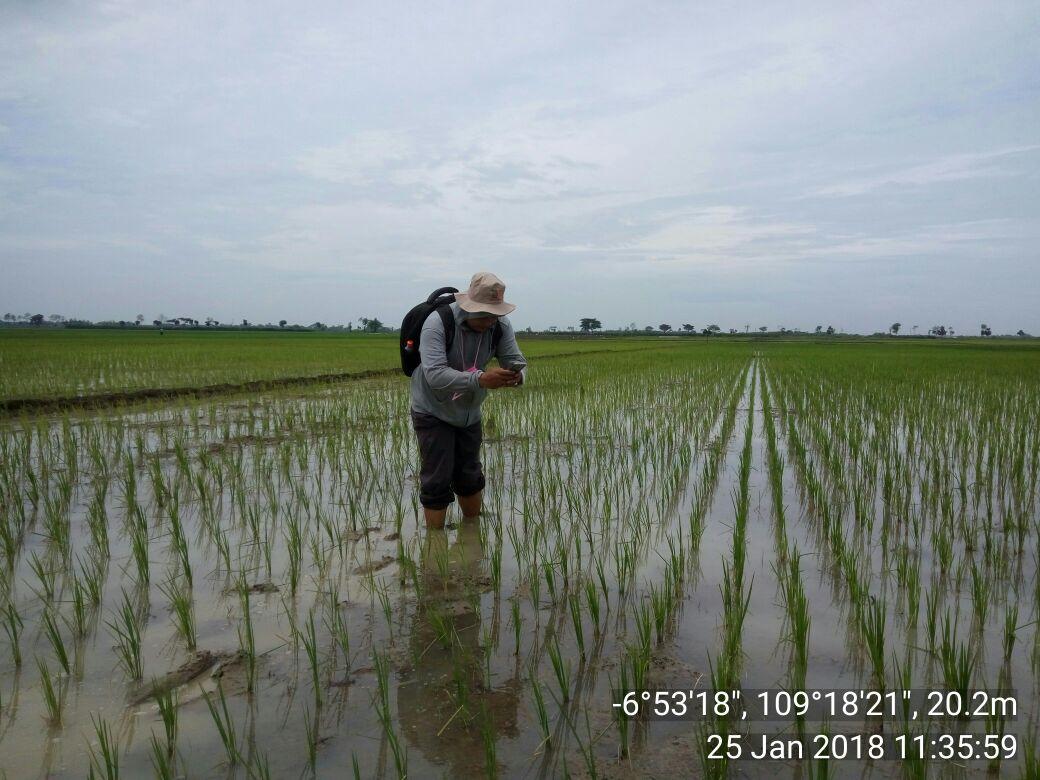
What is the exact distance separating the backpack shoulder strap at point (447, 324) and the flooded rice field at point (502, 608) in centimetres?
91

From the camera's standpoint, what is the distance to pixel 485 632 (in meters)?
2.06

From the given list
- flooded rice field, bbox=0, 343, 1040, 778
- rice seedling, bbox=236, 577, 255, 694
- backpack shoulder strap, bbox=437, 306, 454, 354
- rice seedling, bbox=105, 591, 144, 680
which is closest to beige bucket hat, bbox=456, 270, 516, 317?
backpack shoulder strap, bbox=437, 306, 454, 354

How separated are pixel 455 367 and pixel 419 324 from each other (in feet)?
0.85

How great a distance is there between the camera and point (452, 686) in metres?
1.76

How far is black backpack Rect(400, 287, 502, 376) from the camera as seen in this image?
9.52ft

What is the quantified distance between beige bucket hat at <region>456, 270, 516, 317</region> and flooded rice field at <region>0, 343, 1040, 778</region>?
100 centimetres

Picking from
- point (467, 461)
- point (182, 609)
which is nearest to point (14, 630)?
point (182, 609)

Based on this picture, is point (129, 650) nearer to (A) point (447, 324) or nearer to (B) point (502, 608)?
(B) point (502, 608)

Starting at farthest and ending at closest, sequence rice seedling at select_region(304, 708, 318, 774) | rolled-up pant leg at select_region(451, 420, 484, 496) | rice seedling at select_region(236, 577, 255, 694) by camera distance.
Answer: rolled-up pant leg at select_region(451, 420, 484, 496)
rice seedling at select_region(236, 577, 255, 694)
rice seedling at select_region(304, 708, 318, 774)

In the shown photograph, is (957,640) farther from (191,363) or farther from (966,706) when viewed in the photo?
(191,363)

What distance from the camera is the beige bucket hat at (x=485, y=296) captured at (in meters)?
2.78

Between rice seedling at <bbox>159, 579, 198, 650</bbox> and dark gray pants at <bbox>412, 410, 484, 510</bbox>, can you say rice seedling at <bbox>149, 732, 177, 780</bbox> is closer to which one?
rice seedling at <bbox>159, 579, 198, 650</bbox>

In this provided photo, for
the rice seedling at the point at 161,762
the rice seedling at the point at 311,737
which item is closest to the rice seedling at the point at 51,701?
the rice seedling at the point at 161,762

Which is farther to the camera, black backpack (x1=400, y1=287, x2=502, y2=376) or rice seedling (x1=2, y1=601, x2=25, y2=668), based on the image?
black backpack (x1=400, y1=287, x2=502, y2=376)
